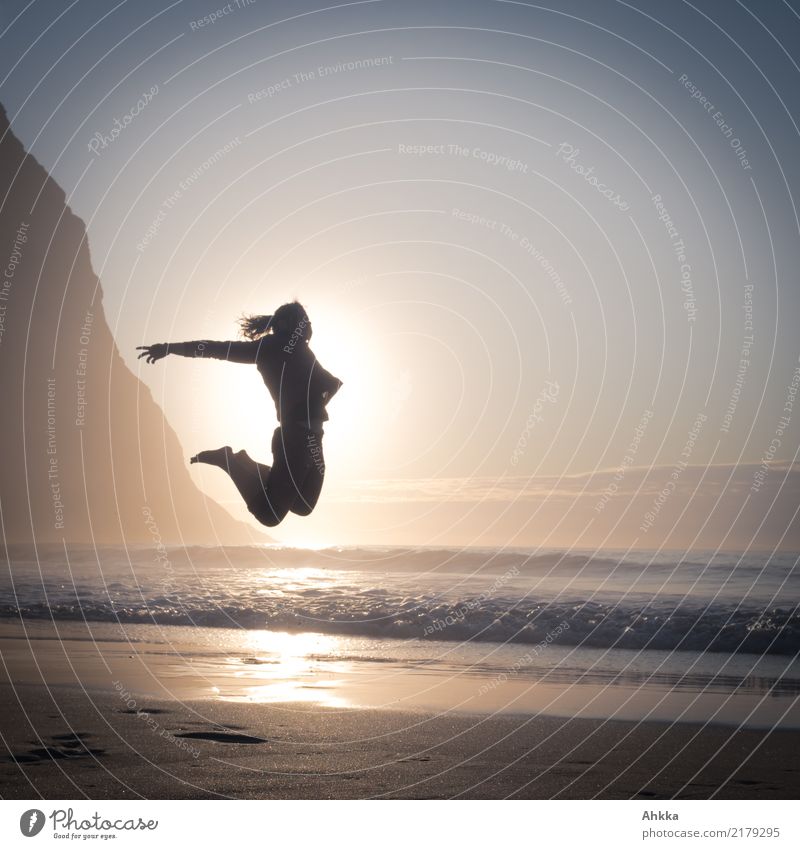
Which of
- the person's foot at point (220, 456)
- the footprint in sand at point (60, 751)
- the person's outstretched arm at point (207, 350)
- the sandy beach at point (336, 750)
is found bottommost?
the sandy beach at point (336, 750)

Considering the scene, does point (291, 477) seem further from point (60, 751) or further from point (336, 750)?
point (60, 751)

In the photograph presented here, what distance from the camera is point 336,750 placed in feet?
53.3

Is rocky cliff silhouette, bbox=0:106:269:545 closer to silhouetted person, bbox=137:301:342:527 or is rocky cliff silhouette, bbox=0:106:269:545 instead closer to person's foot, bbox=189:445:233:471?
person's foot, bbox=189:445:233:471

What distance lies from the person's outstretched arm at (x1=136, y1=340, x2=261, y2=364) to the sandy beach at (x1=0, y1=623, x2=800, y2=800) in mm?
5839

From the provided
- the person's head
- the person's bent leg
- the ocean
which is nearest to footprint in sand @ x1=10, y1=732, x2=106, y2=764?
the ocean

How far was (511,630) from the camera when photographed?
29.9 m

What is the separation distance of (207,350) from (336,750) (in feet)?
21.5

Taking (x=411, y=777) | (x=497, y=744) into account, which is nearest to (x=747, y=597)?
(x=497, y=744)

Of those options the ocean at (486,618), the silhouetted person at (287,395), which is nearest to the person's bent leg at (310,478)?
the silhouetted person at (287,395)

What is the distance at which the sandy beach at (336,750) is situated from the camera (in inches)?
575

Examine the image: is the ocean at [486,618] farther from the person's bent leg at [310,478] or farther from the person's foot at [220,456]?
the person's bent leg at [310,478]

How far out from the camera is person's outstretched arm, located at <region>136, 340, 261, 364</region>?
1396 cm
